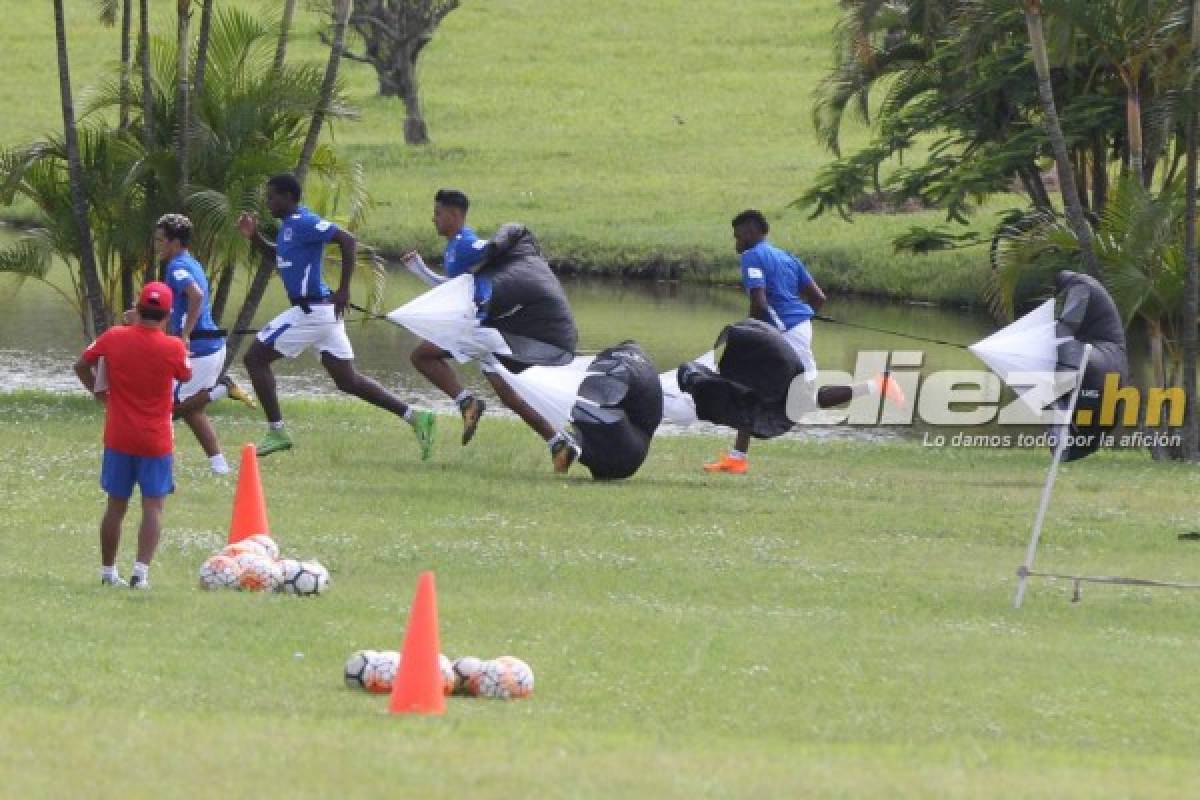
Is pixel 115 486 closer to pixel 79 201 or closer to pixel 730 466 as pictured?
pixel 730 466

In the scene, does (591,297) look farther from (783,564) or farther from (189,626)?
(189,626)

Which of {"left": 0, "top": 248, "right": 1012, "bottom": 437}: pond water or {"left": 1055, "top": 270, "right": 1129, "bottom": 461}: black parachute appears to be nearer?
{"left": 1055, "top": 270, "right": 1129, "bottom": 461}: black parachute

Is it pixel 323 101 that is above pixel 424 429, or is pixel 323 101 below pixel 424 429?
above

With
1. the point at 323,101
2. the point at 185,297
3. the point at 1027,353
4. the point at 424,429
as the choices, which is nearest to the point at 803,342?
Result: the point at 424,429

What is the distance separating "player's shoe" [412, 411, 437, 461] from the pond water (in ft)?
16.9

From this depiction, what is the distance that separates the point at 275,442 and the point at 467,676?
27.4ft

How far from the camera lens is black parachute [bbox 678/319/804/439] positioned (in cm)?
1923

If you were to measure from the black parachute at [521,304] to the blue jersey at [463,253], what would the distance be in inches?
3.4

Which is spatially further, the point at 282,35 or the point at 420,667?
the point at 282,35

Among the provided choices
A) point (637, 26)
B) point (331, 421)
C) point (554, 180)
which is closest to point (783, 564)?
point (331, 421)

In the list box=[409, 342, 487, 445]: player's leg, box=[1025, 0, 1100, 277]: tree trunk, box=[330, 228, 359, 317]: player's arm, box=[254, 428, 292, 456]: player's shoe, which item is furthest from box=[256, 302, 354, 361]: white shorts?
box=[1025, 0, 1100, 277]: tree trunk

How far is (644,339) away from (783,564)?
19.7 meters

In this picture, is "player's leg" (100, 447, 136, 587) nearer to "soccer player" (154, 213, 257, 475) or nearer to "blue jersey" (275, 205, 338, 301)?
"soccer player" (154, 213, 257, 475)

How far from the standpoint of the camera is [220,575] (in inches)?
502
